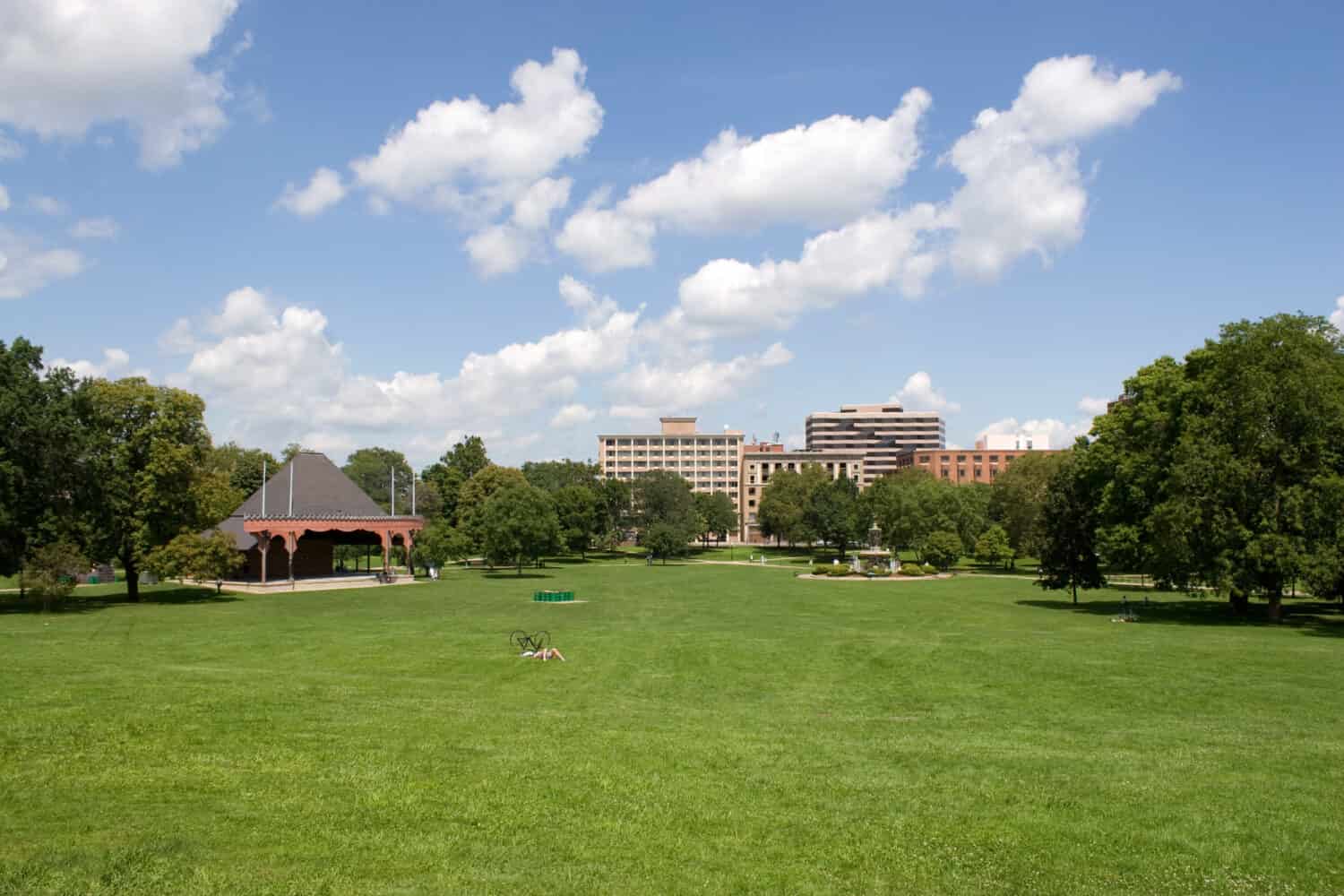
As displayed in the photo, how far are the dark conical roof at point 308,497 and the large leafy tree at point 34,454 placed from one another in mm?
20706

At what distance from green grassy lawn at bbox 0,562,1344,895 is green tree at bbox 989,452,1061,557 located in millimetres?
61684

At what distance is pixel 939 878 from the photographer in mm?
10297

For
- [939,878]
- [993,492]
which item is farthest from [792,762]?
[993,492]

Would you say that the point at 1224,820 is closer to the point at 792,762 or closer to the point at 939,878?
the point at 939,878

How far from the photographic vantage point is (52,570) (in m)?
41.5

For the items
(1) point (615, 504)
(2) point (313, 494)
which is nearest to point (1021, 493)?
(1) point (615, 504)

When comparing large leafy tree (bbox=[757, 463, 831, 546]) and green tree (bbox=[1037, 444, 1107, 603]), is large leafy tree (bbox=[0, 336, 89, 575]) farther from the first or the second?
large leafy tree (bbox=[757, 463, 831, 546])

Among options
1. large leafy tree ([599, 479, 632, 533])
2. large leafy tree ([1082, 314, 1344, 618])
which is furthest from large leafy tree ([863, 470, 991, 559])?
large leafy tree ([1082, 314, 1344, 618])

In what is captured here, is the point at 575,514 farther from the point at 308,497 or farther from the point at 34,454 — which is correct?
the point at 34,454

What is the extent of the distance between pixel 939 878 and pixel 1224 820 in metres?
4.79

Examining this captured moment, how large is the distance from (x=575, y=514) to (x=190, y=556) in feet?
188

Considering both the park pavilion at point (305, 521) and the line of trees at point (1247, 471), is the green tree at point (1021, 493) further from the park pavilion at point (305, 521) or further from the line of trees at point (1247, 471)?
the park pavilion at point (305, 521)

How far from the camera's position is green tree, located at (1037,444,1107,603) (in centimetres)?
5388

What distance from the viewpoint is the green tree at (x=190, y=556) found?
4831cm
